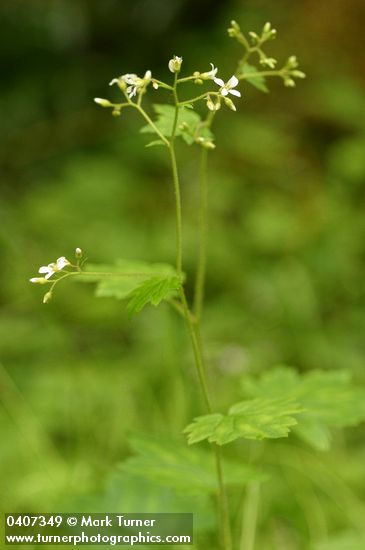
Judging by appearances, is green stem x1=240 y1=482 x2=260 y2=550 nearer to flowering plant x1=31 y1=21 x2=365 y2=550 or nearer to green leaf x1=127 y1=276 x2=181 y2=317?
flowering plant x1=31 y1=21 x2=365 y2=550

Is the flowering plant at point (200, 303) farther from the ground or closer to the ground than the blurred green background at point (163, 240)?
closer to the ground

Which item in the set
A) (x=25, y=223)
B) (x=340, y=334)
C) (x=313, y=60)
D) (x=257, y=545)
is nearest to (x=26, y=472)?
(x=257, y=545)

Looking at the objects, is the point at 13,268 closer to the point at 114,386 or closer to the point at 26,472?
the point at 114,386

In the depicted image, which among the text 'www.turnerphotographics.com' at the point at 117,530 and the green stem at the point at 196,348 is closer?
the green stem at the point at 196,348

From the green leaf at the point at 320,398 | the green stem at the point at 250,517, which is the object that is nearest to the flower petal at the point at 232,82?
the green leaf at the point at 320,398

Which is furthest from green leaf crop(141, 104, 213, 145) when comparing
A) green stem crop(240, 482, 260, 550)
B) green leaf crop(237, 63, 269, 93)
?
green stem crop(240, 482, 260, 550)

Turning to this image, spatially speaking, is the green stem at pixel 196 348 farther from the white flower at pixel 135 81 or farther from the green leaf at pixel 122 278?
the white flower at pixel 135 81

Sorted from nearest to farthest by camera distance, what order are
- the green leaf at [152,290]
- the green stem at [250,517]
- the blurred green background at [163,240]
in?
1. the green leaf at [152,290]
2. the green stem at [250,517]
3. the blurred green background at [163,240]
